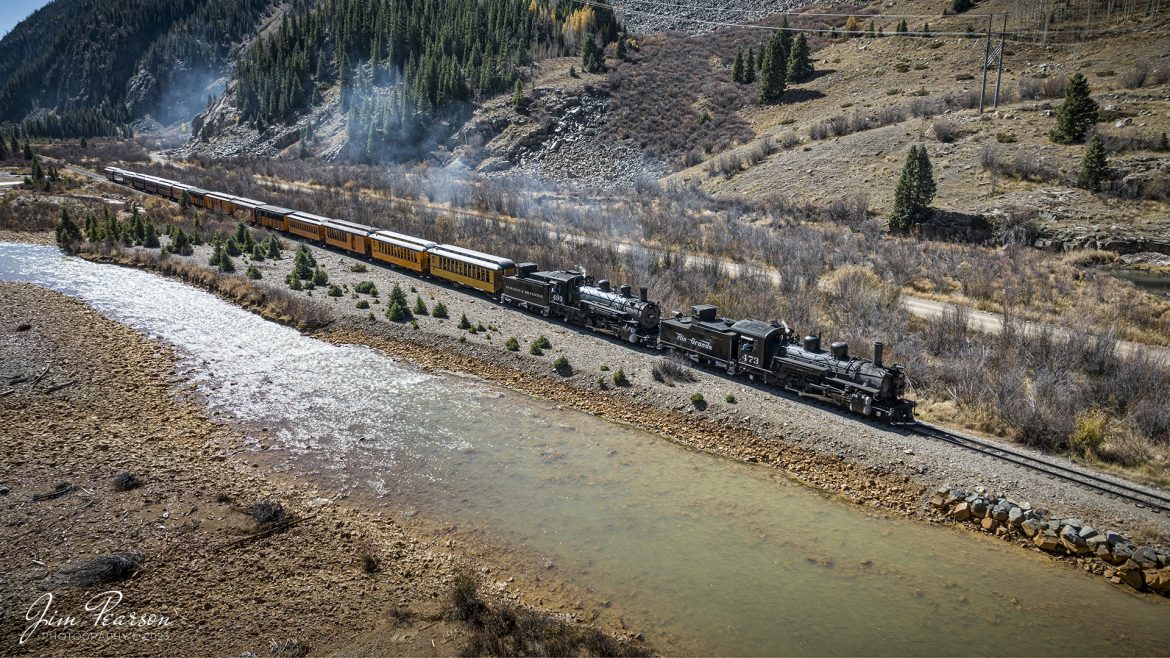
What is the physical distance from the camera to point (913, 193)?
1682 inches

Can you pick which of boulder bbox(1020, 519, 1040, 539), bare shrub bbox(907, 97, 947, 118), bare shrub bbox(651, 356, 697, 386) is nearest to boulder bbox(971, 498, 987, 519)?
boulder bbox(1020, 519, 1040, 539)

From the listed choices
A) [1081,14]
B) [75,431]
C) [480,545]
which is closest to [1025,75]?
[1081,14]

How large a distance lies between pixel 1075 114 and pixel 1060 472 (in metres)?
38.4

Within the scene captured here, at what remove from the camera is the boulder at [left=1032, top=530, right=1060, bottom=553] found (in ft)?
52.3

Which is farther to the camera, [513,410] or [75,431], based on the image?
[513,410]

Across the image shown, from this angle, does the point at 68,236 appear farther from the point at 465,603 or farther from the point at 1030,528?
the point at 1030,528

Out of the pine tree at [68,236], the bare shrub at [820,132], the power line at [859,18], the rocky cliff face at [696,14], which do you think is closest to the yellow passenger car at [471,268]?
the pine tree at [68,236]

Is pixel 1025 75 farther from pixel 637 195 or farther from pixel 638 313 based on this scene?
pixel 638 313

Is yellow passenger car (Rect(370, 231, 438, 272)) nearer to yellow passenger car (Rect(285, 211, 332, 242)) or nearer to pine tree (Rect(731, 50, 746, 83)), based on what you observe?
yellow passenger car (Rect(285, 211, 332, 242))

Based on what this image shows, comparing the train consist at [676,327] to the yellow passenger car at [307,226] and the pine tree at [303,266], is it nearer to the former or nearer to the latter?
the yellow passenger car at [307,226]

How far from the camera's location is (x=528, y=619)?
1342cm

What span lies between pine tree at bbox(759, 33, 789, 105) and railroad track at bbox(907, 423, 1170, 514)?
64.2 m

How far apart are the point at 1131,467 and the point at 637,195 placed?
4678 cm

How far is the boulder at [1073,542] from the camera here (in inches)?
614
